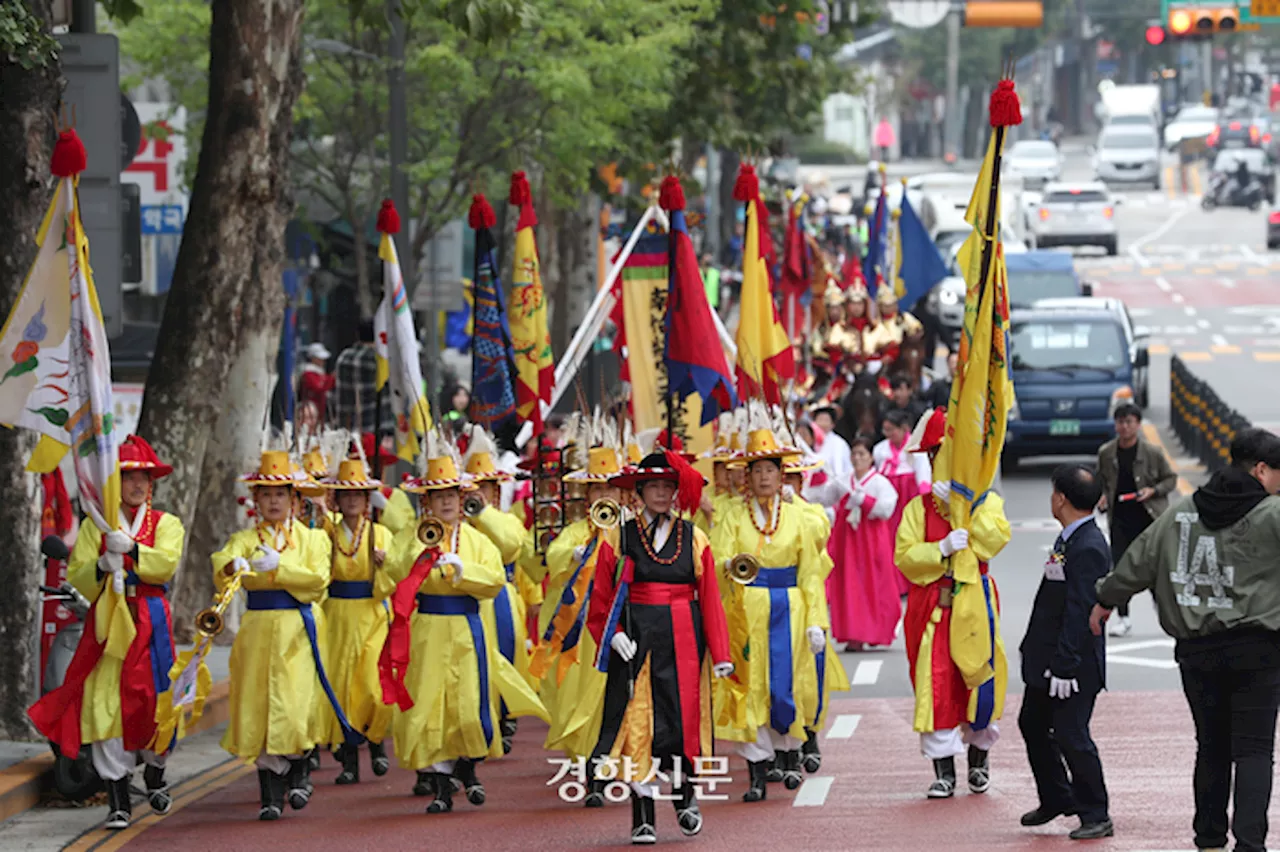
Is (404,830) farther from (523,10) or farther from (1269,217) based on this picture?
(1269,217)

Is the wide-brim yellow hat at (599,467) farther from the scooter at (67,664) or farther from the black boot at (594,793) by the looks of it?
the scooter at (67,664)

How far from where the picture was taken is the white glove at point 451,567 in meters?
12.1

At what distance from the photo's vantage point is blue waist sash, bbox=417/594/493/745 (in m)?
12.2

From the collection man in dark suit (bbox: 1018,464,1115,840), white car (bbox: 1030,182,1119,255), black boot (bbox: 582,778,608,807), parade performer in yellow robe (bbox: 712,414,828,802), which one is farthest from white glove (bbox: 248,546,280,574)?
white car (bbox: 1030,182,1119,255)

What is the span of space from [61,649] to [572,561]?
267 centimetres

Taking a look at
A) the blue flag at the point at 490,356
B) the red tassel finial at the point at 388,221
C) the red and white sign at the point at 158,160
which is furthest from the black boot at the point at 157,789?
the red and white sign at the point at 158,160

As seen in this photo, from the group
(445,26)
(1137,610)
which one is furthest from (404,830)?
(445,26)

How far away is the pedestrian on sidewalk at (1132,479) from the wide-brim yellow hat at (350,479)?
668 cm

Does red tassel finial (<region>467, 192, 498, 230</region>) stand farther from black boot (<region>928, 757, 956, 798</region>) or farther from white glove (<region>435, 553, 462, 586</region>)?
black boot (<region>928, 757, 956, 798</region>)

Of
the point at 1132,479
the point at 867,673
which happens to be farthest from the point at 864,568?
the point at 1132,479

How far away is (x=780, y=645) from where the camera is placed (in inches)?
490

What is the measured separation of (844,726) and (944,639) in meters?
2.94

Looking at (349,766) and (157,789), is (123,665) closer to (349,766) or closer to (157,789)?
(157,789)

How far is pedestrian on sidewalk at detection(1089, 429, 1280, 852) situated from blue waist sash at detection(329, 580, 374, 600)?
482 centimetres
